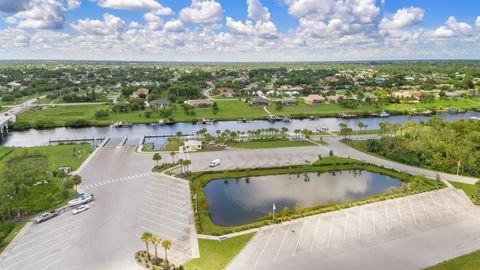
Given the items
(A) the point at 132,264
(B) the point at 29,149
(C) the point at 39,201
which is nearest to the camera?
(A) the point at 132,264

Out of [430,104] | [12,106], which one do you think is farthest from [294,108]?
[12,106]

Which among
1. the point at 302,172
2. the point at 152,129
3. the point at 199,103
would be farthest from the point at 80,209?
the point at 199,103

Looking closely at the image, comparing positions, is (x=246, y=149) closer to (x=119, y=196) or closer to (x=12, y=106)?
(x=119, y=196)

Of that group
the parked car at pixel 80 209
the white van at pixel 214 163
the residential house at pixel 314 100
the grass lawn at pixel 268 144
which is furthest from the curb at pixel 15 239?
the residential house at pixel 314 100

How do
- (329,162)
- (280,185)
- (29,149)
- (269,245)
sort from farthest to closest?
1. (29,149)
2. (329,162)
3. (280,185)
4. (269,245)

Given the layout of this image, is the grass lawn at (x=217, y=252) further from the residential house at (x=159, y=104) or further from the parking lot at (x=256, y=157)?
the residential house at (x=159, y=104)

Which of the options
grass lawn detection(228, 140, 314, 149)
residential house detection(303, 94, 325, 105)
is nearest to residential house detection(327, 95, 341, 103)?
residential house detection(303, 94, 325, 105)

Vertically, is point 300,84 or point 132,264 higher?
point 300,84

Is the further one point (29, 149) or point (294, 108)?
point (294, 108)

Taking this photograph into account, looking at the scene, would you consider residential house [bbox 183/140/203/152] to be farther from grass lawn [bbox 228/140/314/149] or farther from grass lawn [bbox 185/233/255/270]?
grass lawn [bbox 185/233/255/270]
